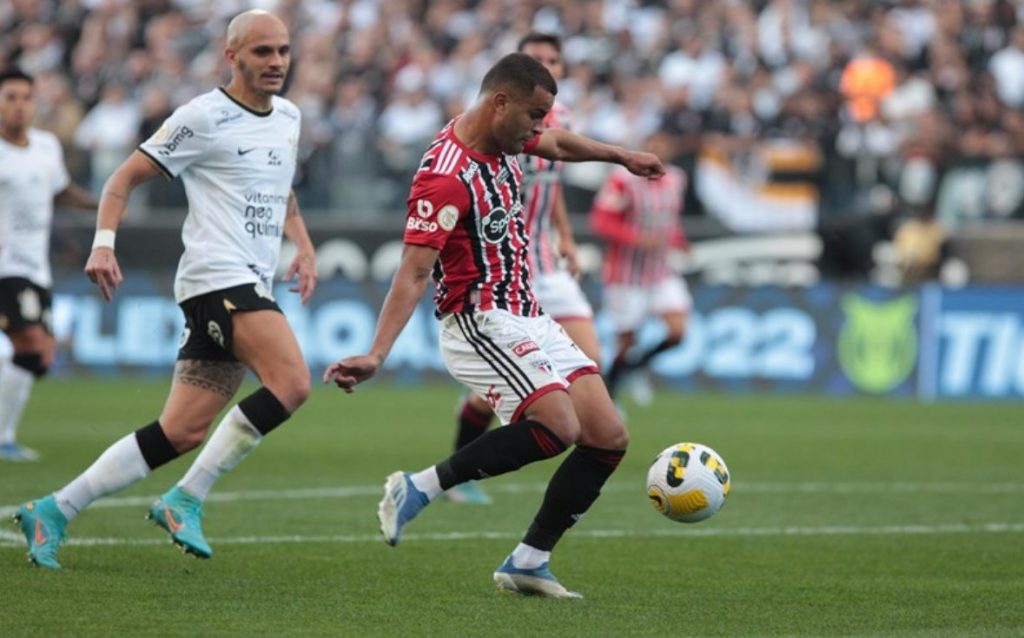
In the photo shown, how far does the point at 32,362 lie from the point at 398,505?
22.1 feet

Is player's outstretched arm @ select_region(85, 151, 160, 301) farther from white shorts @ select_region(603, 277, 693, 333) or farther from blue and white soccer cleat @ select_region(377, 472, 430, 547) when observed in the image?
white shorts @ select_region(603, 277, 693, 333)

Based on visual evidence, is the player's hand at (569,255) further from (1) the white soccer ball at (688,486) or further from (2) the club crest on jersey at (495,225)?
(2) the club crest on jersey at (495,225)

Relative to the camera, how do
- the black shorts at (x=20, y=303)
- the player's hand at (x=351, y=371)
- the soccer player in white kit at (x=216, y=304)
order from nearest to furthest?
the player's hand at (x=351, y=371) → the soccer player in white kit at (x=216, y=304) → the black shorts at (x=20, y=303)

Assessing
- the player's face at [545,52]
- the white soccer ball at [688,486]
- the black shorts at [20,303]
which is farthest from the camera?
the black shorts at [20,303]

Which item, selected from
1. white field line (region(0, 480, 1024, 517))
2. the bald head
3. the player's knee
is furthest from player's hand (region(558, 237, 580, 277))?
the player's knee

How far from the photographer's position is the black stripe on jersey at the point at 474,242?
7.60 m

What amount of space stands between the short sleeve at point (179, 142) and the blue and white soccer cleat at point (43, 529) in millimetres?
1569

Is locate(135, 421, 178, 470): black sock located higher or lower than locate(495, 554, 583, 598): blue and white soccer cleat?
higher

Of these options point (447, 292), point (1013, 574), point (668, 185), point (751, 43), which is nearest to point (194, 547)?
point (447, 292)

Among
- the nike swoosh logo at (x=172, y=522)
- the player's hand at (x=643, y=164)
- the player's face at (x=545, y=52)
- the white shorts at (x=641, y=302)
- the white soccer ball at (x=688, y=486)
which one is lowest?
the white shorts at (x=641, y=302)

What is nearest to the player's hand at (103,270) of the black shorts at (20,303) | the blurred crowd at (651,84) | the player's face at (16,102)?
the player's face at (16,102)

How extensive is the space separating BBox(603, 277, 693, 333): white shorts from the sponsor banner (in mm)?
Answer: 2419

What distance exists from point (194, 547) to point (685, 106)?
16546mm

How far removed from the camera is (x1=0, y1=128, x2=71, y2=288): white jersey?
13484mm
